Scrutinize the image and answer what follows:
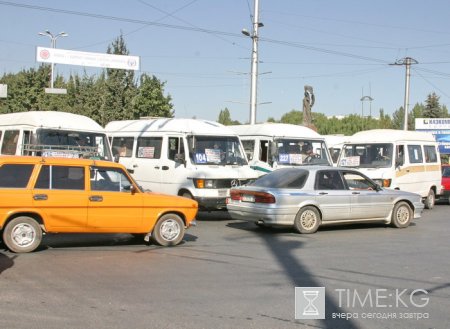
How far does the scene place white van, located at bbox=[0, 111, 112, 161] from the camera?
43.8 feet

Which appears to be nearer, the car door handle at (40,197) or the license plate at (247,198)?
the car door handle at (40,197)

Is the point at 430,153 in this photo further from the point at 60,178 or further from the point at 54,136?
the point at 60,178

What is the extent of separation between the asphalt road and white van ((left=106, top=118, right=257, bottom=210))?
2.58 metres

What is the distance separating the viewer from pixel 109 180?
9836 millimetres

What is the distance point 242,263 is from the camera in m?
8.81

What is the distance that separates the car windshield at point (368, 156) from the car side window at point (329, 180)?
530 centimetres

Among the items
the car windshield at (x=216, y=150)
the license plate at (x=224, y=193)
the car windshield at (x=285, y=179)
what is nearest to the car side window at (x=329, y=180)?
the car windshield at (x=285, y=179)

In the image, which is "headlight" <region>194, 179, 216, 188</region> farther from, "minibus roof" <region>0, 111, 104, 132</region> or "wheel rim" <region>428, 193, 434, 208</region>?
"wheel rim" <region>428, 193, 434, 208</region>

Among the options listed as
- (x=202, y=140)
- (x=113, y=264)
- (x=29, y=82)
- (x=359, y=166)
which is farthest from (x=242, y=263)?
(x=29, y=82)

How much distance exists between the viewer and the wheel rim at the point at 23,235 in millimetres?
9023

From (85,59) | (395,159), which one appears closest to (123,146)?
(395,159)

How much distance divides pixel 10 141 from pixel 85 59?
17.2 meters

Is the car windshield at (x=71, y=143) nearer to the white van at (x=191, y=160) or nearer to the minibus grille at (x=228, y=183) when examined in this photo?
the white van at (x=191, y=160)

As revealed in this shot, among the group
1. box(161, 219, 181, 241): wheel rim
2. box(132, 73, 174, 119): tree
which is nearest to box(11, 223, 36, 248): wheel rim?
box(161, 219, 181, 241): wheel rim
